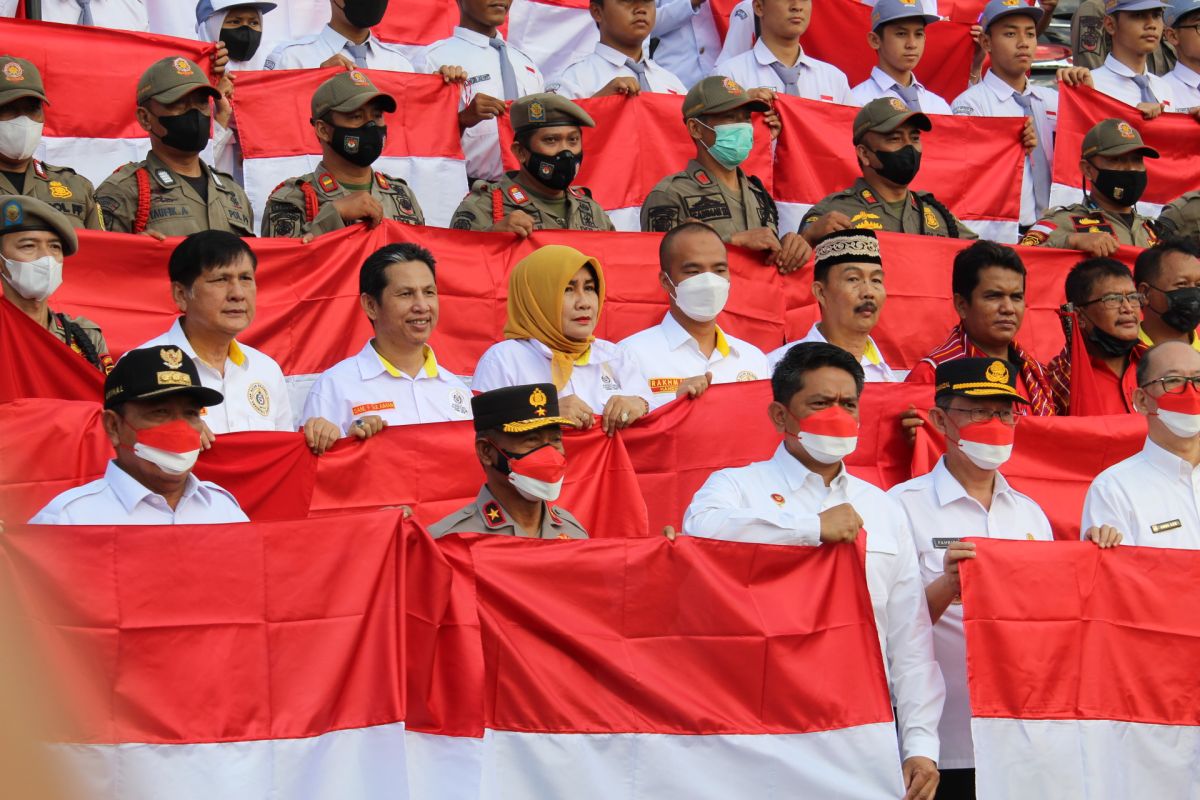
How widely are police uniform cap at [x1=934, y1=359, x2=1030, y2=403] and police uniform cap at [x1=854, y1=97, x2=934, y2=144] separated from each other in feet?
11.8

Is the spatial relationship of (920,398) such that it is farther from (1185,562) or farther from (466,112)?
(466,112)

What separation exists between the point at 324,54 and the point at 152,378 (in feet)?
18.8

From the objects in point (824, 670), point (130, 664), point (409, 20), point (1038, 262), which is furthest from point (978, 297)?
point (409, 20)

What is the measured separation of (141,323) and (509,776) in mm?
3837

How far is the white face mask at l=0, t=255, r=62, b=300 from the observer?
641cm

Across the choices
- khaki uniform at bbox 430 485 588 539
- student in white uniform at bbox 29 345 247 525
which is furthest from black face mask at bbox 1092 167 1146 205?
student in white uniform at bbox 29 345 247 525

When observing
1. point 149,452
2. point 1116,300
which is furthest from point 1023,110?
point 149,452

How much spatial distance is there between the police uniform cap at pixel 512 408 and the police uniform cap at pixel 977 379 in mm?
1495

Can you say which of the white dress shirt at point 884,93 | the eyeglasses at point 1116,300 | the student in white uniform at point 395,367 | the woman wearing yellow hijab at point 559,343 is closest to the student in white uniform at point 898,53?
the white dress shirt at point 884,93

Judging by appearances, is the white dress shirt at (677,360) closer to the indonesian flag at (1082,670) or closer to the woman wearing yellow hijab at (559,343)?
the woman wearing yellow hijab at (559,343)

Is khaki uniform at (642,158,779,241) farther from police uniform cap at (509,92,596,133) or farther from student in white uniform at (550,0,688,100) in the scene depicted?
student in white uniform at (550,0,688,100)

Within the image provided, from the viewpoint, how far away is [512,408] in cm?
A: 516

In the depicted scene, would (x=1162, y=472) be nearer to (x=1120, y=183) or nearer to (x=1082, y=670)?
(x=1082, y=670)

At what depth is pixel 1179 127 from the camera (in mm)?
10938
